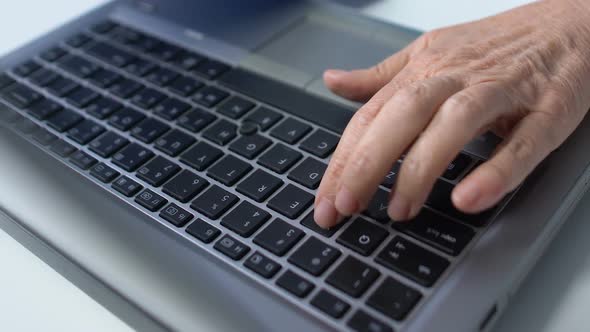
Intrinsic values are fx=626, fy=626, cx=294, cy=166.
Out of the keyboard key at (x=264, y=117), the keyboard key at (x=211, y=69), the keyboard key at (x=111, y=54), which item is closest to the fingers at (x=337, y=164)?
the keyboard key at (x=264, y=117)

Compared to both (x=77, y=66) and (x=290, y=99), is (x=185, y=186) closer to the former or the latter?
(x=290, y=99)

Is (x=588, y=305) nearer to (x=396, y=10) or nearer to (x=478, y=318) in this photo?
(x=478, y=318)

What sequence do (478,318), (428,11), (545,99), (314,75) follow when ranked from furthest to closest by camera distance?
(428,11) → (314,75) → (545,99) → (478,318)

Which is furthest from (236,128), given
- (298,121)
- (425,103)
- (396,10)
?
(396,10)

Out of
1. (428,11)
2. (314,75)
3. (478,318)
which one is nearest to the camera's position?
(478,318)

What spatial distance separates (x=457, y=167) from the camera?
1.53 ft

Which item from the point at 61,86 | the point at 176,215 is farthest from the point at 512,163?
the point at 61,86

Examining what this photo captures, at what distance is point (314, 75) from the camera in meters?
0.60

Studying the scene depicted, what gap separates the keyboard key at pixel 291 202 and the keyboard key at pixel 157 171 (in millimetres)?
94

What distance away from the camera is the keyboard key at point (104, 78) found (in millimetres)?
627

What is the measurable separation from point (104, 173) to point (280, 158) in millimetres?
146

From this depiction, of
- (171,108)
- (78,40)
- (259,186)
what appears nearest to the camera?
(259,186)

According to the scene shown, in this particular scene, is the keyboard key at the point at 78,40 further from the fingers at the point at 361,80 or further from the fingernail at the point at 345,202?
the fingernail at the point at 345,202

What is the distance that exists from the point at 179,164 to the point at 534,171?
0.27 metres
